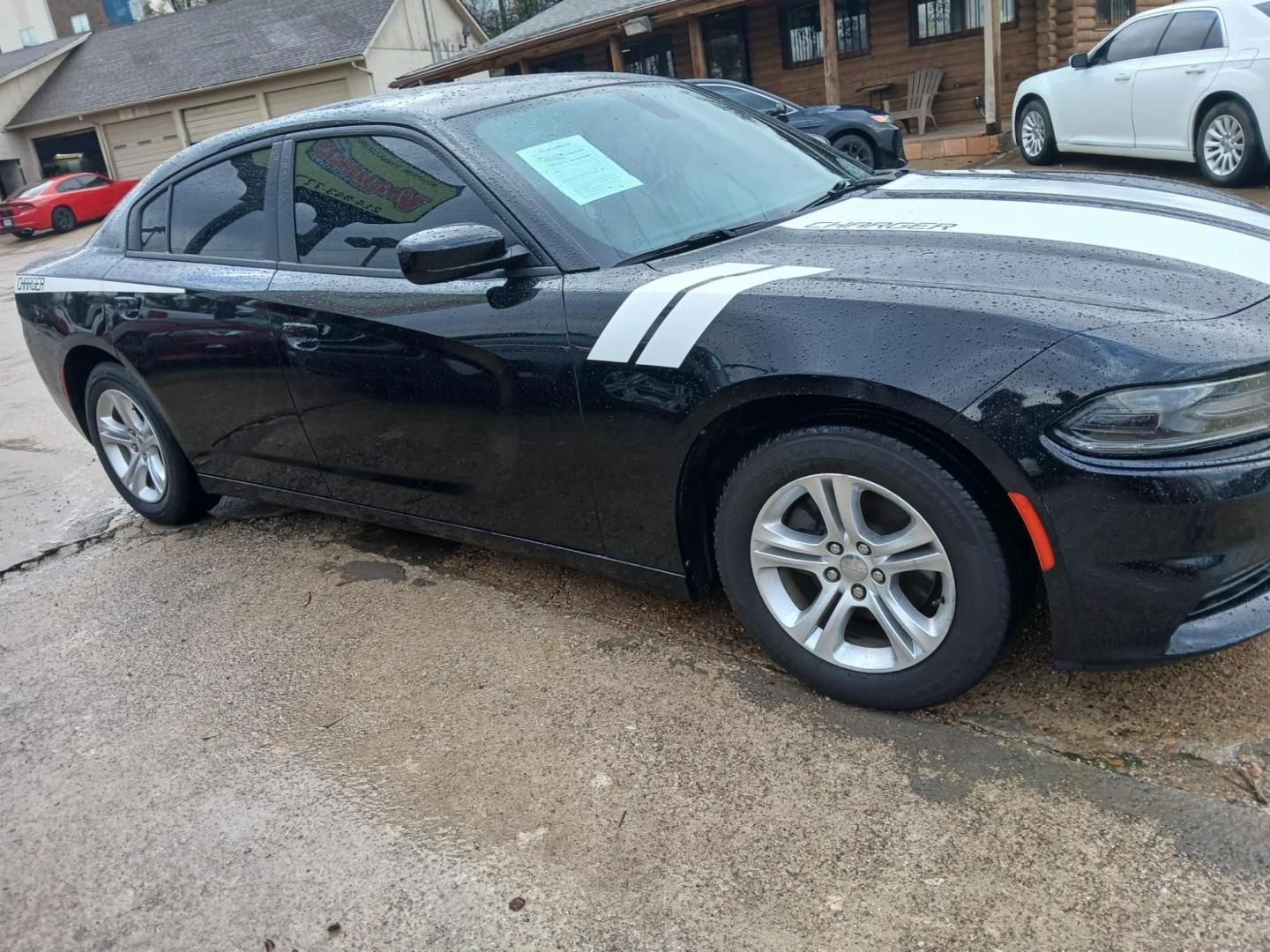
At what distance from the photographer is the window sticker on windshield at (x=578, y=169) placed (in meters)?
3.02

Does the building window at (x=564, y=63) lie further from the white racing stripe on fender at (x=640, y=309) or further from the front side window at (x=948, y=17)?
the white racing stripe on fender at (x=640, y=309)

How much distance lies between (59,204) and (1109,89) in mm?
25495

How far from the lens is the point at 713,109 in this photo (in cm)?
369

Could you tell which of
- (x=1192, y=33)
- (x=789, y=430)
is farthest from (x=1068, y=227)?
(x=1192, y=33)

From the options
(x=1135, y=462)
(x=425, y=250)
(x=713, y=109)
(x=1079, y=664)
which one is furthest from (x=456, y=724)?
(x=713, y=109)

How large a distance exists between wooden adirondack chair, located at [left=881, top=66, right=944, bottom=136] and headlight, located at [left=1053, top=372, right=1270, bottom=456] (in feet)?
50.8

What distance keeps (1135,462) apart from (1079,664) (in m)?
0.48

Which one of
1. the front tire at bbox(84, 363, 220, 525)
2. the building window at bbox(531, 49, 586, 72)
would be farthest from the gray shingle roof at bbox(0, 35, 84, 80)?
the front tire at bbox(84, 363, 220, 525)

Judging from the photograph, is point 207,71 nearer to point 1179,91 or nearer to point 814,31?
point 814,31

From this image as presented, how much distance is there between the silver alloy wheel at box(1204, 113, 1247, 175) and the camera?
8.42 meters

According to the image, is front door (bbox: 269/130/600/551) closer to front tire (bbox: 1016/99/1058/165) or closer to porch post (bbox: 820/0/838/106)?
front tire (bbox: 1016/99/1058/165)

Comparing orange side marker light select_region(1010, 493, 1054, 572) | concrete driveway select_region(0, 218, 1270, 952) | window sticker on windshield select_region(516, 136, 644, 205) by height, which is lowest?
concrete driveway select_region(0, 218, 1270, 952)

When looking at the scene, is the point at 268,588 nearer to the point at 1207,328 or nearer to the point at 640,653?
the point at 640,653

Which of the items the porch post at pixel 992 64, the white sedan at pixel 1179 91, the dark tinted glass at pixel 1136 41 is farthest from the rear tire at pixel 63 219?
the dark tinted glass at pixel 1136 41
